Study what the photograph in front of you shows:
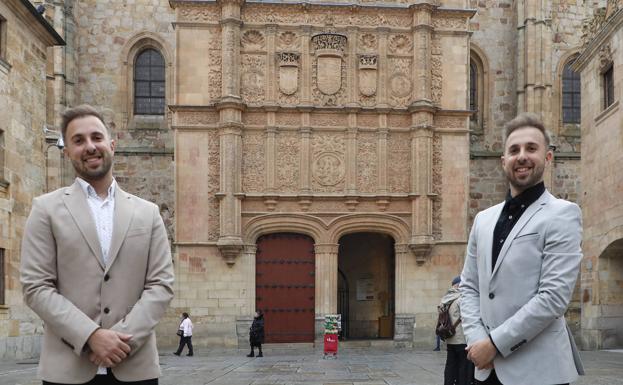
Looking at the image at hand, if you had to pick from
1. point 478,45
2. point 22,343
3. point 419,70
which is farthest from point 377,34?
point 22,343

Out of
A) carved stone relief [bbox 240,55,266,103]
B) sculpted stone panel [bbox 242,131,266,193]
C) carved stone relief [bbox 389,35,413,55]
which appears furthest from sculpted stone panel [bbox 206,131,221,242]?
carved stone relief [bbox 389,35,413,55]

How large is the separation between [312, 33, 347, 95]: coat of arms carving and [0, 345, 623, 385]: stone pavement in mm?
8657

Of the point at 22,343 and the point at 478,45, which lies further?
the point at 478,45

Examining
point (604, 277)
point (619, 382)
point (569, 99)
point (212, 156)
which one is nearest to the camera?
point (619, 382)

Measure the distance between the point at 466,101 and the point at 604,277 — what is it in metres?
7.87

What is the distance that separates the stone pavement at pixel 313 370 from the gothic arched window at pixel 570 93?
14431mm

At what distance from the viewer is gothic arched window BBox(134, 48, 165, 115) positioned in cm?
3086

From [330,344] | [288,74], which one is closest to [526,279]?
[330,344]

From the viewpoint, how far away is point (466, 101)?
84.3 feet

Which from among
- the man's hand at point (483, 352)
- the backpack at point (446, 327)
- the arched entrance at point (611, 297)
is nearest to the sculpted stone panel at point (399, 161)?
the arched entrance at point (611, 297)

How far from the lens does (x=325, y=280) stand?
24.6 m

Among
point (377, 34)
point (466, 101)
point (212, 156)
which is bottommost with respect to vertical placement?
point (212, 156)

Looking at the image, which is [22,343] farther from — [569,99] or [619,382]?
[569,99]

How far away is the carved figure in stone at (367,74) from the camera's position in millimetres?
25281
